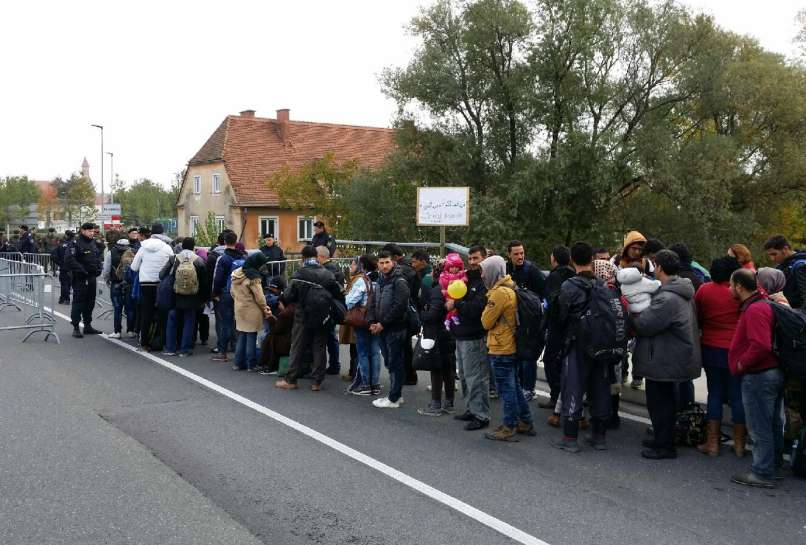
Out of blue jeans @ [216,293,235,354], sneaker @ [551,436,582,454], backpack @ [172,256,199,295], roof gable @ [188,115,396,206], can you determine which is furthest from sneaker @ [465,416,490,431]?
roof gable @ [188,115,396,206]

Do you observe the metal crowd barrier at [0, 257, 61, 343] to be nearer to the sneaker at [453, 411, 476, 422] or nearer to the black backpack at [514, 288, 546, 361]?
the sneaker at [453, 411, 476, 422]

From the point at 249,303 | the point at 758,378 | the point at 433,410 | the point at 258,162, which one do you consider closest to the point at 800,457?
the point at 758,378

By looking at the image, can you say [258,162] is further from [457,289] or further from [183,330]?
[457,289]

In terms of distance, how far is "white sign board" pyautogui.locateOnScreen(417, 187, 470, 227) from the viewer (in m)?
13.7

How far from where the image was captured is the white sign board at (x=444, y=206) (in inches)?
540

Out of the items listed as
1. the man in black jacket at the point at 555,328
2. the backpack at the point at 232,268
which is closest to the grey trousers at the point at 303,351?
the backpack at the point at 232,268

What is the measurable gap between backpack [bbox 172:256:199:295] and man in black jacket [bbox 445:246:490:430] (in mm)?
5113

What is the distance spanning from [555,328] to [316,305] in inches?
120

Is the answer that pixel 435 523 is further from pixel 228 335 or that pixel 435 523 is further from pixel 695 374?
pixel 228 335

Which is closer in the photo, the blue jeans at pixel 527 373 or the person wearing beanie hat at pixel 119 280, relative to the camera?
the blue jeans at pixel 527 373

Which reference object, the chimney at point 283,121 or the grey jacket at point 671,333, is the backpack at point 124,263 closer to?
the grey jacket at point 671,333

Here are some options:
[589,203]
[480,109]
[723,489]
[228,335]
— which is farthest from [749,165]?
[723,489]

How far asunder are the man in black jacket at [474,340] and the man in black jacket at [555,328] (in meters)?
0.68

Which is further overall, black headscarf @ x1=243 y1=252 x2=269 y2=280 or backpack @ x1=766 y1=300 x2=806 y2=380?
black headscarf @ x1=243 y1=252 x2=269 y2=280
